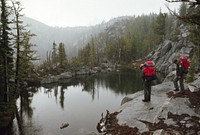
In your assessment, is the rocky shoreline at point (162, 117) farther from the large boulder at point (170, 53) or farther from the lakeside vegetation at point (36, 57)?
the large boulder at point (170, 53)

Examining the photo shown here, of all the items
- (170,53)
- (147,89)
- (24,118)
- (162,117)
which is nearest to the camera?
(162,117)

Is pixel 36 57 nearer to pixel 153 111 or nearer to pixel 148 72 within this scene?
pixel 148 72

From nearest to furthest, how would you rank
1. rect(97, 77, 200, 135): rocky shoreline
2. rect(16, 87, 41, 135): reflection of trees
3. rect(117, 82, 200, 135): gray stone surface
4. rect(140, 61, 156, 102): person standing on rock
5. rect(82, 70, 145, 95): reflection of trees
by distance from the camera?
rect(97, 77, 200, 135): rocky shoreline
rect(117, 82, 200, 135): gray stone surface
rect(140, 61, 156, 102): person standing on rock
rect(16, 87, 41, 135): reflection of trees
rect(82, 70, 145, 95): reflection of trees

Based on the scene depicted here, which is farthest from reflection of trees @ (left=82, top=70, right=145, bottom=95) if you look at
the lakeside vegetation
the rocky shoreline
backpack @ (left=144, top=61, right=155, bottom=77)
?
backpack @ (left=144, top=61, right=155, bottom=77)

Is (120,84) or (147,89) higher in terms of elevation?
(147,89)

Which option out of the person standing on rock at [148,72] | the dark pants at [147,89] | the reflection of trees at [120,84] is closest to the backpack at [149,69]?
the person standing on rock at [148,72]

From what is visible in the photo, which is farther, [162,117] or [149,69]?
[149,69]

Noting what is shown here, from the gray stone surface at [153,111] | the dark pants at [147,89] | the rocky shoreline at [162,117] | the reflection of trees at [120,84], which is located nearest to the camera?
the rocky shoreline at [162,117]

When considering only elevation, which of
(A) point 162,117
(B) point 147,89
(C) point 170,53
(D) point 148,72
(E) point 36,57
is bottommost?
(A) point 162,117

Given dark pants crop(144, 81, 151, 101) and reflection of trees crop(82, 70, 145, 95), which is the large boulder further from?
dark pants crop(144, 81, 151, 101)

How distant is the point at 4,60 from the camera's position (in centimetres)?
2281

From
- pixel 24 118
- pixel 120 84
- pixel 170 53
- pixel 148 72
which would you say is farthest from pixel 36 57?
pixel 170 53

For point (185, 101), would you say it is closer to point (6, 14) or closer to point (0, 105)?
point (0, 105)

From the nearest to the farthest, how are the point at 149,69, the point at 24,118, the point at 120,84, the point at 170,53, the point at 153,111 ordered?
1. the point at 153,111
2. the point at 149,69
3. the point at 24,118
4. the point at 120,84
5. the point at 170,53
